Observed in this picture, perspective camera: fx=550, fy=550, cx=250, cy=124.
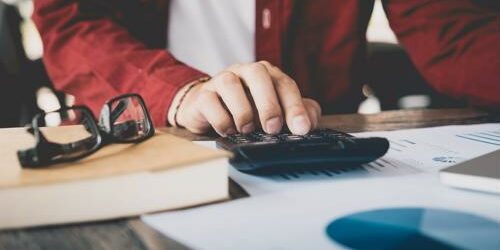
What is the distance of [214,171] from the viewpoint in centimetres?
30

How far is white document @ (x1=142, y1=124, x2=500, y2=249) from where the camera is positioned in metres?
0.26

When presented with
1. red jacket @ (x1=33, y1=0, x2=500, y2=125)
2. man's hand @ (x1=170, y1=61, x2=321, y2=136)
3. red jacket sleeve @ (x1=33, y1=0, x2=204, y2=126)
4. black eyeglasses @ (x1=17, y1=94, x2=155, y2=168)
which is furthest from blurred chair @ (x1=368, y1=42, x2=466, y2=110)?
black eyeglasses @ (x1=17, y1=94, x2=155, y2=168)

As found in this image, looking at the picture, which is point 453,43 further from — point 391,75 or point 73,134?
point 73,134

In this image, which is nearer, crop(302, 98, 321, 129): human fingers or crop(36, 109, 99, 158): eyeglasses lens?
crop(36, 109, 99, 158): eyeglasses lens

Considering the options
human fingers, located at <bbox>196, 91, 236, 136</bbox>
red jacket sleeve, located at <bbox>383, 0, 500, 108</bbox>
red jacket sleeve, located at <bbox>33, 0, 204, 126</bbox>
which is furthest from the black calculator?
red jacket sleeve, located at <bbox>383, 0, 500, 108</bbox>

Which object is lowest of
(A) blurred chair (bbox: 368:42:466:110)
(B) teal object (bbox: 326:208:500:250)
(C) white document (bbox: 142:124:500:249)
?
(A) blurred chair (bbox: 368:42:466:110)

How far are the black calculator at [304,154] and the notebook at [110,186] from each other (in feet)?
0.15

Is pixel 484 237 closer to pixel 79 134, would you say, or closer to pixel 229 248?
pixel 229 248

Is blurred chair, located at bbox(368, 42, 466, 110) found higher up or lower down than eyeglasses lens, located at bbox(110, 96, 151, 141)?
lower down

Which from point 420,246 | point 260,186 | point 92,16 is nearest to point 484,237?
point 420,246

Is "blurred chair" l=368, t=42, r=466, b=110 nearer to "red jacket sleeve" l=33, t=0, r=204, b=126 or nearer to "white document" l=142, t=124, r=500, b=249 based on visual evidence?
"red jacket sleeve" l=33, t=0, r=204, b=126

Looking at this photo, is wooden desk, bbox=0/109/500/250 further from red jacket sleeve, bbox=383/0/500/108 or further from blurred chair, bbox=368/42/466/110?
blurred chair, bbox=368/42/466/110

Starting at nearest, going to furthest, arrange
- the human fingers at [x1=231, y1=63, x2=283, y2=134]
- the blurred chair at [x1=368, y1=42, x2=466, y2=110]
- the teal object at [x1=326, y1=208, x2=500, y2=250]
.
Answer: the teal object at [x1=326, y1=208, x2=500, y2=250] → the human fingers at [x1=231, y1=63, x2=283, y2=134] → the blurred chair at [x1=368, y1=42, x2=466, y2=110]

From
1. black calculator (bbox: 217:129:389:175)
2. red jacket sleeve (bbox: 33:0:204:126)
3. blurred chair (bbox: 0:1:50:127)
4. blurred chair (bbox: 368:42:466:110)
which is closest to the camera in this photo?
black calculator (bbox: 217:129:389:175)
